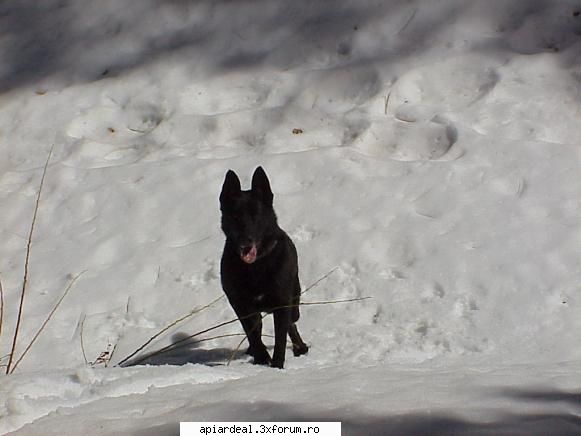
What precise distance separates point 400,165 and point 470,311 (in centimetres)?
157

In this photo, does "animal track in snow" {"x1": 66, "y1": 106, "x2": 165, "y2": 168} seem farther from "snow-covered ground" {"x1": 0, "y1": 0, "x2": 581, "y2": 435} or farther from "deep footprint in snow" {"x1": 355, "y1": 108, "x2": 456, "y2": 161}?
"deep footprint in snow" {"x1": 355, "y1": 108, "x2": 456, "y2": 161}

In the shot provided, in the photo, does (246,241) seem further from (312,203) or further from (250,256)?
(312,203)

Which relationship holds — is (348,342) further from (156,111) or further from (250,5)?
(250,5)

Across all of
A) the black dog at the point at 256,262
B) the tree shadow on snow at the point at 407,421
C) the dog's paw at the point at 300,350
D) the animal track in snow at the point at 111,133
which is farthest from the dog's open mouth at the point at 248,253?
the animal track in snow at the point at 111,133

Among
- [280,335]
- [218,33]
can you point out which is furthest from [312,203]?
[218,33]

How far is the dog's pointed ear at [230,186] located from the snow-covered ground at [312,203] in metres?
0.92

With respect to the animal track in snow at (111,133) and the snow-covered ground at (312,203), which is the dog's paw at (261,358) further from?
the animal track in snow at (111,133)

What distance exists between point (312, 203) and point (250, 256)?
1512 millimetres

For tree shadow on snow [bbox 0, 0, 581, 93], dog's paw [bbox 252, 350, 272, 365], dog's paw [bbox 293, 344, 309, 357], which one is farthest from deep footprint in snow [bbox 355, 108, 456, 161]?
dog's paw [bbox 252, 350, 272, 365]

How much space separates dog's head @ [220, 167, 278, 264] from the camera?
402 centimetres

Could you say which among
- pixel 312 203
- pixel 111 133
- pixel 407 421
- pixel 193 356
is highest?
pixel 407 421

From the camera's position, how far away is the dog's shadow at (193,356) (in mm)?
4277

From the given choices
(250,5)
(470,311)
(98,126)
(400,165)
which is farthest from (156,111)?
(470,311)

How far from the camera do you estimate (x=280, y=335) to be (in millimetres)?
4059
